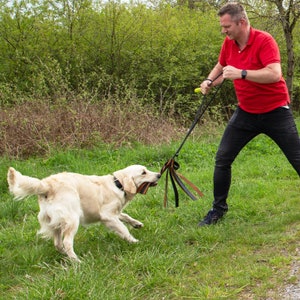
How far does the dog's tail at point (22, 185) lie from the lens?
3.84 meters

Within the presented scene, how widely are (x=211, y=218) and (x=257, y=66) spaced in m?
1.81

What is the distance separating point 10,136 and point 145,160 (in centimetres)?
284

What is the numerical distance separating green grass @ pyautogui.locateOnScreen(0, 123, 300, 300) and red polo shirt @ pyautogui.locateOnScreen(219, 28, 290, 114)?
137 centimetres

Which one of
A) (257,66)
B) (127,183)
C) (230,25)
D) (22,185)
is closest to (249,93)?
(257,66)

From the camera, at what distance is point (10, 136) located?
8.54 m

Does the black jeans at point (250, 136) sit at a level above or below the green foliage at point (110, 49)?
below

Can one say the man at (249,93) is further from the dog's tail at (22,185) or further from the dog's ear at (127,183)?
the dog's tail at (22,185)

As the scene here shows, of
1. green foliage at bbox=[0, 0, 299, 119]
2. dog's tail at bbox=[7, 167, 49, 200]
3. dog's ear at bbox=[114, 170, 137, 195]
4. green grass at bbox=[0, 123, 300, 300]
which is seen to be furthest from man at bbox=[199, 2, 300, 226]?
green foliage at bbox=[0, 0, 299, 119]

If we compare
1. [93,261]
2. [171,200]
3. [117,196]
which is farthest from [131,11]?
[93,261]

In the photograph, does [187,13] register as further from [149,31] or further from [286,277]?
[286,277]

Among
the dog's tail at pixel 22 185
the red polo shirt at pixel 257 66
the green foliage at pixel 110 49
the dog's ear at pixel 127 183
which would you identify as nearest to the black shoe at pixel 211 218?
the dog's ear at pixel 127 183

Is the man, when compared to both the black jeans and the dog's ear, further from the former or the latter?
the dog's ear

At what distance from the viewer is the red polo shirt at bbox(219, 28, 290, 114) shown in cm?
425

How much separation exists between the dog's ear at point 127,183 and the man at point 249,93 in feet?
3.01
